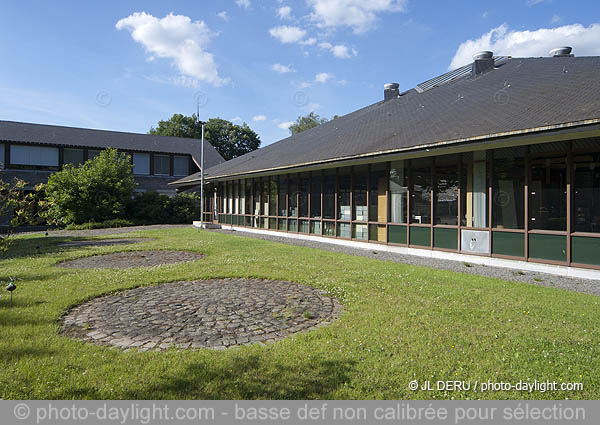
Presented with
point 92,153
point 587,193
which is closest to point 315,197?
point 587,193

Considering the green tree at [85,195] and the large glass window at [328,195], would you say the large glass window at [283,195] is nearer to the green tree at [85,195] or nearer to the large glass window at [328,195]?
the large glass window at [328,195]

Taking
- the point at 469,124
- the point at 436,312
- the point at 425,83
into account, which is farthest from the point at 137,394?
the point at 425,83

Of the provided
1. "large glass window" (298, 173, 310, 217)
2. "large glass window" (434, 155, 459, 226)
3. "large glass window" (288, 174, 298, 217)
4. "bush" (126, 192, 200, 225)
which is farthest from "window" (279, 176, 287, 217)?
"bush" (126, 192, 200, 225)

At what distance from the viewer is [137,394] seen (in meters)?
3.11

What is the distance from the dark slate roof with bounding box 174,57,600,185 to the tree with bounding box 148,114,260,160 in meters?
47.3

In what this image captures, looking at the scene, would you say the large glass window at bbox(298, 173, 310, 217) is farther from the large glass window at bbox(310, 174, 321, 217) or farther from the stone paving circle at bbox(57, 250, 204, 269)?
the stone paving circle at bbox(57, 250, 204, 269)

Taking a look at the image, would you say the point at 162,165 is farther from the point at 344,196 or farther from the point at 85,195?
the point at 344,196

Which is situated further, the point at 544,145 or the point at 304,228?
the point at 304,228

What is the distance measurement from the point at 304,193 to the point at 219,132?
5178 centimetres

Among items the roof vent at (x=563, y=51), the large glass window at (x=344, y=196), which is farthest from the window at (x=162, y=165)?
the roof vent at (x=563, y=51)

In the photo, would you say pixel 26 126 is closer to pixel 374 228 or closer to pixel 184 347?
pixel 374 228

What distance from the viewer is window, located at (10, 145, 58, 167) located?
30672mm

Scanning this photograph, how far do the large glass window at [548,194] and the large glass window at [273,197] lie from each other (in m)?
12.0

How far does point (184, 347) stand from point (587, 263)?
28.5 ft
